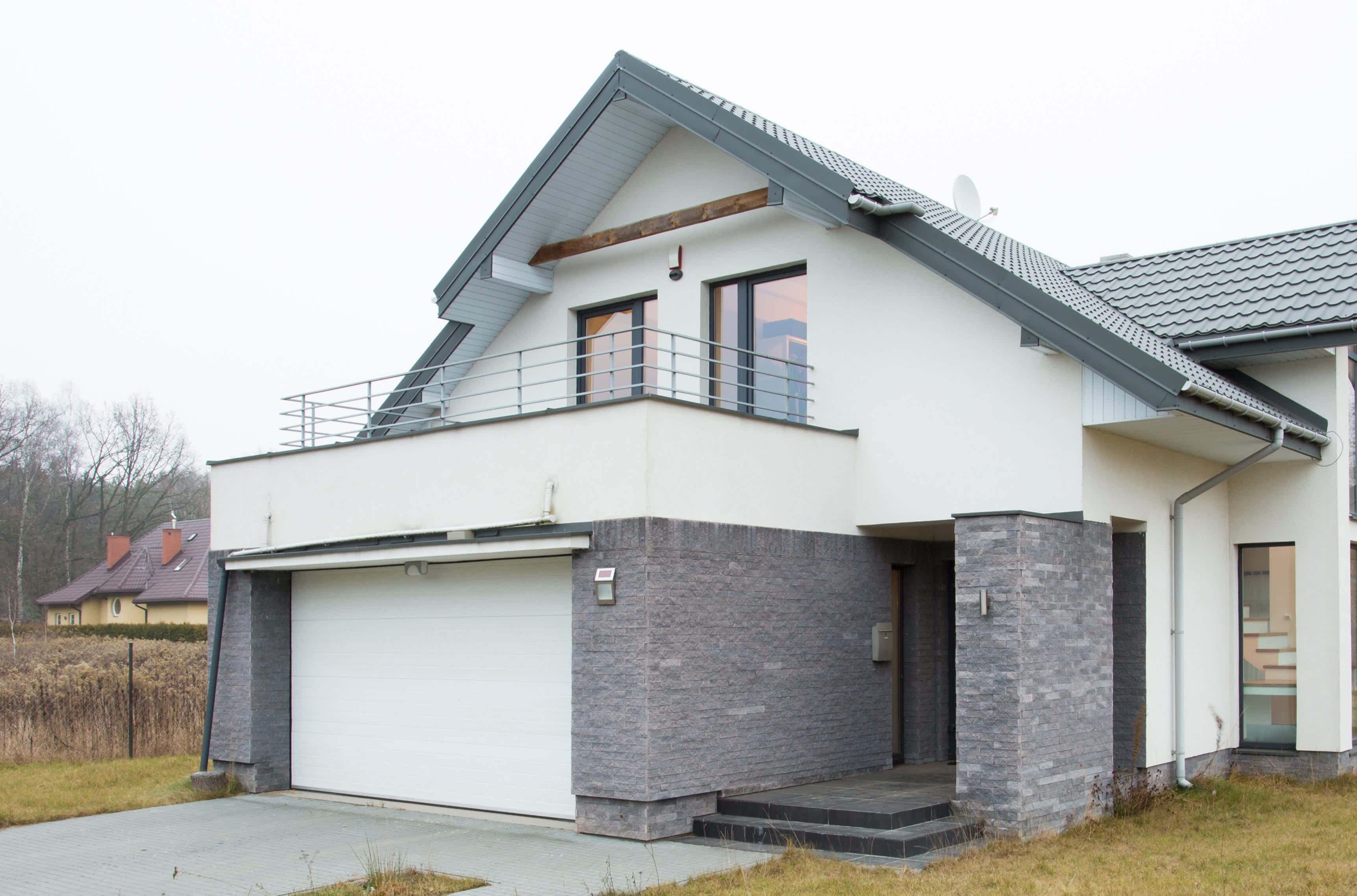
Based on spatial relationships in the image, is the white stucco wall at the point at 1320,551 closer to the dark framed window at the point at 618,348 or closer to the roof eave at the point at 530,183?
the dark framed window at the point at 618,348

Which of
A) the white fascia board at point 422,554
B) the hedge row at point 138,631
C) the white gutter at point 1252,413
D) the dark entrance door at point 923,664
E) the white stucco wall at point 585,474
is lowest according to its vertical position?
the hedge row at point 138,631

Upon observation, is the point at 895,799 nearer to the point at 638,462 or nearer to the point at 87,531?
the point at 638,462

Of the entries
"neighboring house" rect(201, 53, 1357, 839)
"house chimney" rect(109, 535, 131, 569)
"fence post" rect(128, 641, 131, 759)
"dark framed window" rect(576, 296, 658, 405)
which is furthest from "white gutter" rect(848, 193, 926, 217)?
"house chimney" rect(109, 535, 131, 569)

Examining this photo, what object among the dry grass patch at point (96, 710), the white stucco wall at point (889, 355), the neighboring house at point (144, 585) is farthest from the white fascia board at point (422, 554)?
the neighboring house at point (144, 585)

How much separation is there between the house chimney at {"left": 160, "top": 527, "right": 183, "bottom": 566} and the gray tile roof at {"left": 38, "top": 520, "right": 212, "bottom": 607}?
143 millimetres

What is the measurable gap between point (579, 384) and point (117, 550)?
124ft

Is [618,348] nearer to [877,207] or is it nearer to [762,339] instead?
[762,339]

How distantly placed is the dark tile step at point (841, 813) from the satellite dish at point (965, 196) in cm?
914

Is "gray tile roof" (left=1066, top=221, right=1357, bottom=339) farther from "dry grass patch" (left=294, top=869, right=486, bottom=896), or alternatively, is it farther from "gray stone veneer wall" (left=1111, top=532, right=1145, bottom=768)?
"dry grass patch" (left=294, top=869, right=486, bottom=896)

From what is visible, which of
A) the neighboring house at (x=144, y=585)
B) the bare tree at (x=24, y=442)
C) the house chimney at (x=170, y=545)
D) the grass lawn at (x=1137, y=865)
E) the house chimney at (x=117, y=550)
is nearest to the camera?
the grass lawn at (x=1137, y=865)

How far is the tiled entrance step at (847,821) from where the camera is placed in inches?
339

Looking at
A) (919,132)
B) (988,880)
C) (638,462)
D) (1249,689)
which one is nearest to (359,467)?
(638,462)

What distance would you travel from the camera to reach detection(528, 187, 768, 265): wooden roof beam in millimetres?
12148

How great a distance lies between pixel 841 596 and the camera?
1120 centimetres
